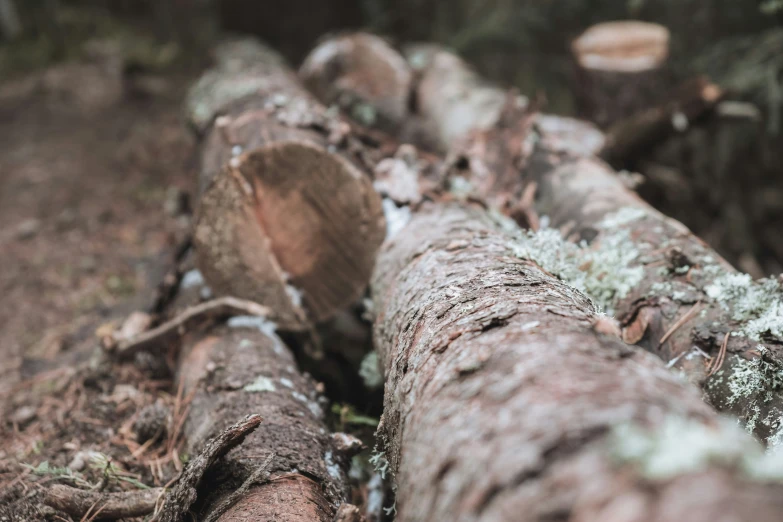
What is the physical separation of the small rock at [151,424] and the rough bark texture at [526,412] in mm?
1043

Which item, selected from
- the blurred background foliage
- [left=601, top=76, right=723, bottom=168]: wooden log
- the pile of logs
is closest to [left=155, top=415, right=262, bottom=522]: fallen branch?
the pile of logs

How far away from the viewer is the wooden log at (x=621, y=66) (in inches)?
137

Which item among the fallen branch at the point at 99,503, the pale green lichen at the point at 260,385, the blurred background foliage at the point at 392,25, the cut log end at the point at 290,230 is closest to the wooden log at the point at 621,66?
the blurred background foliage at the point at 392,25

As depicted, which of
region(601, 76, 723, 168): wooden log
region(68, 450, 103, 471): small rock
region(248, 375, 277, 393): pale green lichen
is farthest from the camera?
region(601, 76, 723, 168): wooden log

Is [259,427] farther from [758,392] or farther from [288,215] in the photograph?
[758,392]

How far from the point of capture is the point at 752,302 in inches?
63.4

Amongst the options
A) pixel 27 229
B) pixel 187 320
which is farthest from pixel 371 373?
pixel 27 229

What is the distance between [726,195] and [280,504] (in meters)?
4.01

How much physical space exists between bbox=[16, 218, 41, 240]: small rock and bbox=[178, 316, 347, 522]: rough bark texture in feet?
7.92

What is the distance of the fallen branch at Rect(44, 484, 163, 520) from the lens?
5.10 feet

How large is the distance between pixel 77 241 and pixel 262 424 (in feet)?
9.60

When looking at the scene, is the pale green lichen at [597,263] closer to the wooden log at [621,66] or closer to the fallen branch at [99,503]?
the fallen branch at [99,503]

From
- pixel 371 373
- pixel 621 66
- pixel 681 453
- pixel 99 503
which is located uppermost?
pixel 681 453

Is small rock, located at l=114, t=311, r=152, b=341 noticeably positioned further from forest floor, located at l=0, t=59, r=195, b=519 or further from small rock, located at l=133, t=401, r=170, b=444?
small rock, located at l=133, t=401, r=170, b=444
